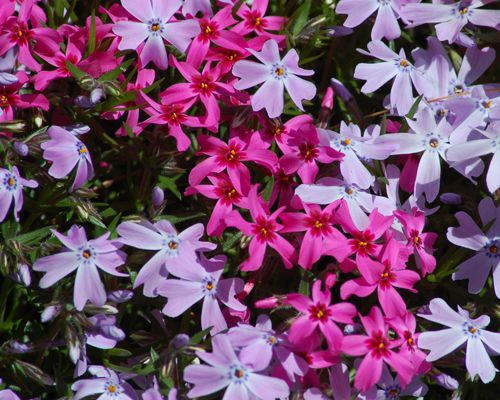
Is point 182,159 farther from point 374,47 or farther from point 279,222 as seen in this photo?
point 374,47

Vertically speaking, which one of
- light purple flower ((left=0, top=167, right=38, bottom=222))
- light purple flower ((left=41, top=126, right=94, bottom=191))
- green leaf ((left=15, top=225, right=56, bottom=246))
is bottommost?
green leaf ((left=15, top=225, right=56, bottom=246))

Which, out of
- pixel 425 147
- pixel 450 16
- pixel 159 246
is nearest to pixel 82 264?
Answer: pixel 159 246

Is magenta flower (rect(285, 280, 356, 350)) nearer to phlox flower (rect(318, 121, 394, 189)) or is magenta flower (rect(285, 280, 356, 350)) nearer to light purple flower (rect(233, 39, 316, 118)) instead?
phlox flower (rect(318, 121, 394, 189))

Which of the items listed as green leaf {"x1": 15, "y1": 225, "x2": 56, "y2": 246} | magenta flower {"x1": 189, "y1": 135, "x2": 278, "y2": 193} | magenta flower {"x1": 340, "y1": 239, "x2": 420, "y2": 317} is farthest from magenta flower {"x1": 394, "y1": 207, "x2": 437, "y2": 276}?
green leaf {"x1": 15, "y1": 225, "x2": 56, "y2": 246}

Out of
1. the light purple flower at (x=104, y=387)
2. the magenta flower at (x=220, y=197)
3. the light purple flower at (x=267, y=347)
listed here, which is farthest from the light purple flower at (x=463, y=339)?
the light purple flower at (x=104, y=387)

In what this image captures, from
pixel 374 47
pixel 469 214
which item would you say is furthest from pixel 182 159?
pixel 469 214

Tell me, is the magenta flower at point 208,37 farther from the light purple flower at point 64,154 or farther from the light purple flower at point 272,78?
the light purple flower at point 64,154
